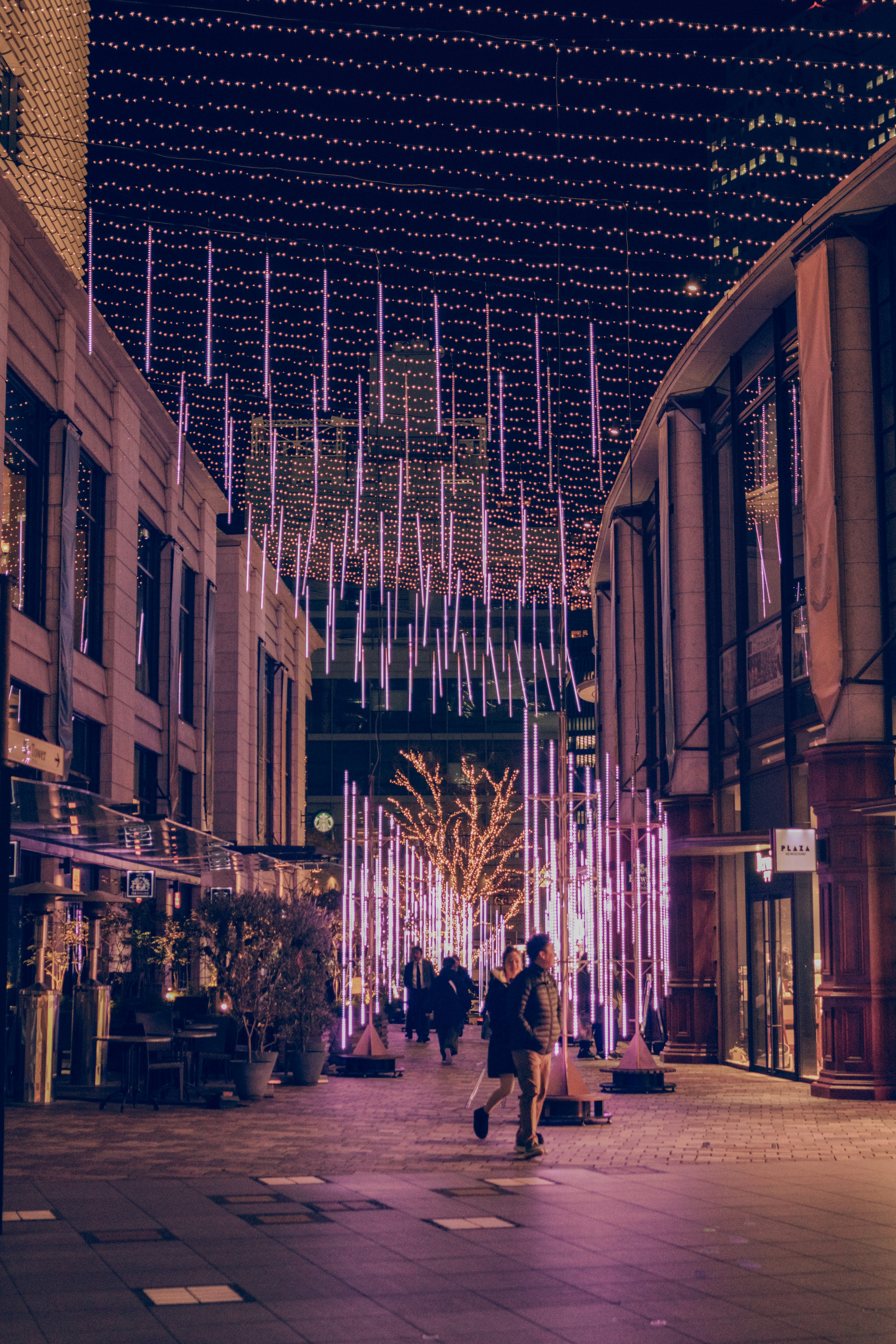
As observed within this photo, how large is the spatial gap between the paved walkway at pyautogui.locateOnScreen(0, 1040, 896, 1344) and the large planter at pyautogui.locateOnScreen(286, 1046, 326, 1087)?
477 centimetres

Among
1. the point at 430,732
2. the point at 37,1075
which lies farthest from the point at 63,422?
the point at 430,732

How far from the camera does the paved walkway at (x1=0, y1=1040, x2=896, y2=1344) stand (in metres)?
6.20

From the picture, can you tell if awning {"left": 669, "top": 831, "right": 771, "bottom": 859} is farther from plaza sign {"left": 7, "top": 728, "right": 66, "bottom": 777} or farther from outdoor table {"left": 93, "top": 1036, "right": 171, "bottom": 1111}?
plaza sign {"left": 7, "top": 728, "right": 66, "bottom": 777}

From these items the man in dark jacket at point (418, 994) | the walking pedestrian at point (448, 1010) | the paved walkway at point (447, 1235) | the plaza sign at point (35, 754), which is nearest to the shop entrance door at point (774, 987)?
the walking pedestrian at point (448, 1010)

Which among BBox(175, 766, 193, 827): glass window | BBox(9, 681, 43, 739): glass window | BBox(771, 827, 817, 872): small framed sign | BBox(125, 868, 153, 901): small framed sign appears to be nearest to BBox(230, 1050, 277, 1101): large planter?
BBox(771, 827, 817, 872): small framed sign

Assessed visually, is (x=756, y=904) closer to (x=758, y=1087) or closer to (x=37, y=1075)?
(x=758, y=1087)

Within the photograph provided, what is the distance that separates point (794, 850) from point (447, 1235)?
392 inches

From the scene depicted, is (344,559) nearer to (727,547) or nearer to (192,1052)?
(727,547)

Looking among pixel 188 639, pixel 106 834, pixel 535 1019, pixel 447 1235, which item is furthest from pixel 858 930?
pixel 188 639

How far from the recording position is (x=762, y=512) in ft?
70.8

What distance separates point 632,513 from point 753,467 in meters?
8.36

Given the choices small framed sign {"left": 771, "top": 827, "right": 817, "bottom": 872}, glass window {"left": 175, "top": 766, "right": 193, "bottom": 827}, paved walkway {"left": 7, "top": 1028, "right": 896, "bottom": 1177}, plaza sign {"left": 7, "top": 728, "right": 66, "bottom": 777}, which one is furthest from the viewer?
glass window {"left": 175, "top": 766, "right": 193, "bottom": 827}

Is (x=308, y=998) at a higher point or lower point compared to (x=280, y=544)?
lower

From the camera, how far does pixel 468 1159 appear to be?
1166 centimetres
